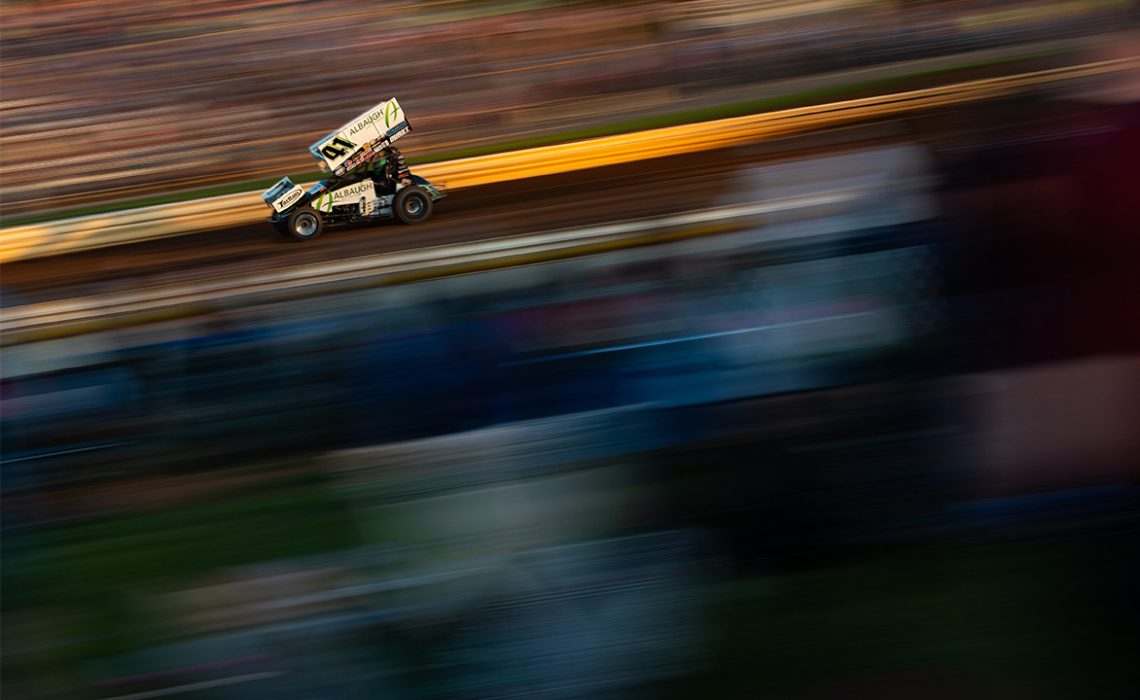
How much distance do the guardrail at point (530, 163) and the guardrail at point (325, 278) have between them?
2119 mm

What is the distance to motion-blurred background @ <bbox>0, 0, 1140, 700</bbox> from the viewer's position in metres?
2.64

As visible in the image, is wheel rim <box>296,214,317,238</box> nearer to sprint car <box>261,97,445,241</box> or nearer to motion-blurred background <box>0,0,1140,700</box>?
sprint car <box>261,97,445,241</box>

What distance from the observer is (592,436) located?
310 centimetres

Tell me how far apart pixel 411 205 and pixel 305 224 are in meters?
1.03

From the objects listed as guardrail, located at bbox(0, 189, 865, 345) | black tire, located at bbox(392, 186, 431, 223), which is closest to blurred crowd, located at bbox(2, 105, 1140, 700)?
guardrail, located at bbox(0, 189, 865, 345)

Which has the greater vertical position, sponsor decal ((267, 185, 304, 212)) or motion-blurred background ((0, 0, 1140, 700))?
sponsor decal ((267, 185, 304, 212))

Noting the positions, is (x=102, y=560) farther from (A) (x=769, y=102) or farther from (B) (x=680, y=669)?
(A) (x=769, y=102)

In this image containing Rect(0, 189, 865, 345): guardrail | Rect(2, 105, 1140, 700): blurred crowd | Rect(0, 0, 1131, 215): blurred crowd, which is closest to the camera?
Rect(2, 105, 1140, 700): blurred crowd

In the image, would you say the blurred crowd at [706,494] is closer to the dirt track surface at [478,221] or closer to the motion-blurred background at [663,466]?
the motion-blurred background at [663,466]

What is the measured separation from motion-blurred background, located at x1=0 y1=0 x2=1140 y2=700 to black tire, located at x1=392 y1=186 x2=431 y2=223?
5.42 m

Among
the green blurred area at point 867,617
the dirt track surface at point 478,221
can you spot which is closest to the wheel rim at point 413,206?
the dirt track surface at point 478,221

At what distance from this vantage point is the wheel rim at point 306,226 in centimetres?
1001

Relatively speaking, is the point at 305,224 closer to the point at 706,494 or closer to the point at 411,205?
the point at 411,205

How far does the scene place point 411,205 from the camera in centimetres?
999
